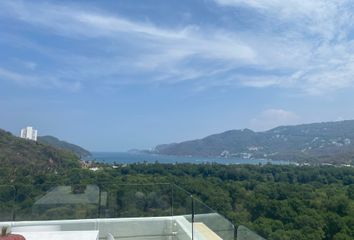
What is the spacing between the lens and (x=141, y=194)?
4.47 m

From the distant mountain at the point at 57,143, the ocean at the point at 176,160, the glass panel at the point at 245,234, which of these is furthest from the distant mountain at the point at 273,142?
the glass panel at the point at 245,234

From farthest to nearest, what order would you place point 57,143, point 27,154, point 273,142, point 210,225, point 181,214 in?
point 273,142, point 57,143, point 27,154, point 181,214, point 210,225

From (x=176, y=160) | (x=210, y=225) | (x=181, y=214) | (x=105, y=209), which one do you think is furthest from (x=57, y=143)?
(x=210, y=225)

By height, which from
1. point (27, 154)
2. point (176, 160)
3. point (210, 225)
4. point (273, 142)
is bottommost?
point (210, 225)

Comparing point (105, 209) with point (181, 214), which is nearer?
point (181, 214)

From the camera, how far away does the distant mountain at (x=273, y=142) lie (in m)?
85.9

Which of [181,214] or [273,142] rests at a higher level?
[273,142]

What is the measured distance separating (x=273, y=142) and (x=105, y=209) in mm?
107701

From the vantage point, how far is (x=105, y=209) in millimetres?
4352

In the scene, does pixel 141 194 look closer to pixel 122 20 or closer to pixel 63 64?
pixel 122 20

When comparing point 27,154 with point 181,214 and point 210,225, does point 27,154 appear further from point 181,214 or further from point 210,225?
point 210,225

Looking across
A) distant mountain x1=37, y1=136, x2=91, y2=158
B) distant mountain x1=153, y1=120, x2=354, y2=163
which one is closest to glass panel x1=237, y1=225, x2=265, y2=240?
distant mountain x1=37, y1=136, x2=91, y2=158

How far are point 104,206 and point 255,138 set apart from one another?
11582 cm

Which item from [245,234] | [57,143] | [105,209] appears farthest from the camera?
[57,143]
